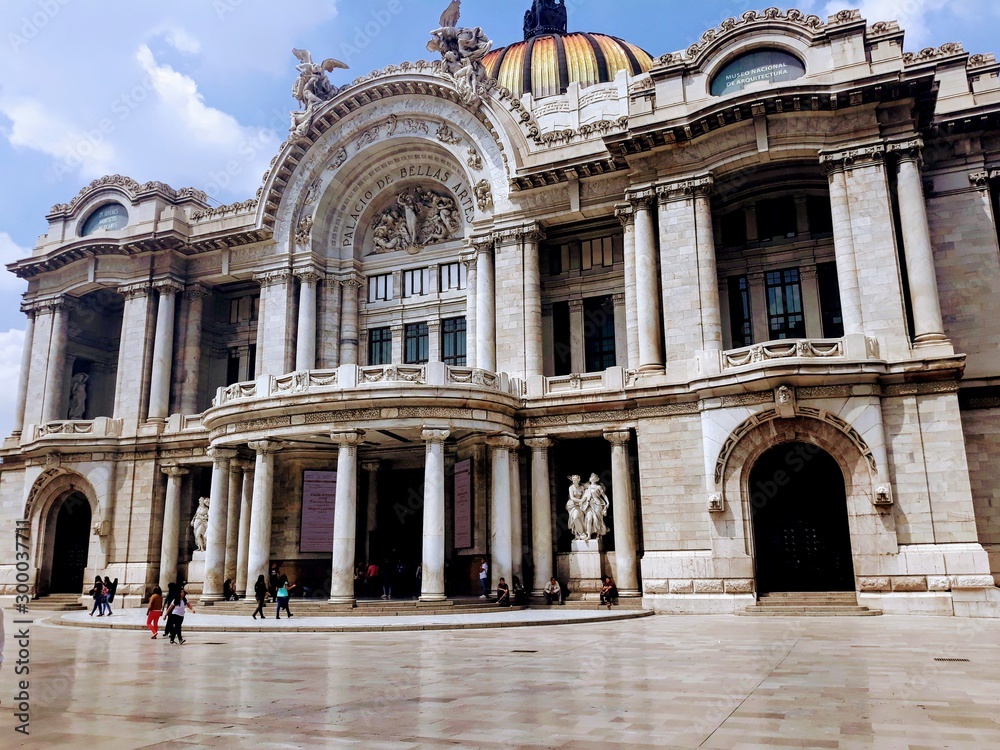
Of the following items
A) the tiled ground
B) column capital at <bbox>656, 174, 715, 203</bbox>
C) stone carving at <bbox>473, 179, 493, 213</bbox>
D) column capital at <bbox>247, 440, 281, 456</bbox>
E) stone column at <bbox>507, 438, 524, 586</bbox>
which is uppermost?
stone carving at <bbox>473, 179, 493, 213</bbox>

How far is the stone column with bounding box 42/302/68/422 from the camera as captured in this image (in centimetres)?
4281

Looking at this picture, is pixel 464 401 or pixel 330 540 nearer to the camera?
pixel 464 401

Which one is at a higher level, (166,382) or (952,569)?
(166,382)

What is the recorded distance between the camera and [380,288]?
137 ft

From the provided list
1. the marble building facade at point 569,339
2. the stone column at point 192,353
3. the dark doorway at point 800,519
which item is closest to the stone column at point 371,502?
the marble building facade at point 569,339

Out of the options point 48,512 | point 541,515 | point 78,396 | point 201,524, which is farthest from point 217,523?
point 78,396

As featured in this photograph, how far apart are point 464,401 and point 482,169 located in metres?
12.4

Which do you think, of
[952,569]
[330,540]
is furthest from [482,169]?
[952,569]

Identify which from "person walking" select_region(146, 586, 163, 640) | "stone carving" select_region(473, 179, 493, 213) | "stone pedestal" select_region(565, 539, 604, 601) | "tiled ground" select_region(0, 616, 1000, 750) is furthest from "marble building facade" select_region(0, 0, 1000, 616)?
"tiled ground" select_region(0, 616, 1000, 750)

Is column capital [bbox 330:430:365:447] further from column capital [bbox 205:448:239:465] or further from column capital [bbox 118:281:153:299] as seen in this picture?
column capital [bbox 118:281:153:299]

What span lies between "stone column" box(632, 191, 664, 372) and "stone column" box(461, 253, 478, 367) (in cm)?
803

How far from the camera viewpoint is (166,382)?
41156mm

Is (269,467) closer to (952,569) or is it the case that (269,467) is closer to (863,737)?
(952,569)

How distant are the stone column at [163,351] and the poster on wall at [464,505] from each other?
1627cm
